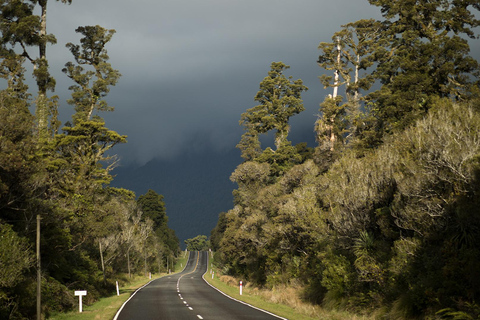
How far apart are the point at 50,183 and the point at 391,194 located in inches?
800

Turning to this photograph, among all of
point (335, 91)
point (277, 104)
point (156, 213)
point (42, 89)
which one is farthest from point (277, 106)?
point (156, 213)

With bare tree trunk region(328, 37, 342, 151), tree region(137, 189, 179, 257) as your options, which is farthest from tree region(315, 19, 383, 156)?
tree region(137, 189, 179, 257)

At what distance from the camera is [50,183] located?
2800 cm

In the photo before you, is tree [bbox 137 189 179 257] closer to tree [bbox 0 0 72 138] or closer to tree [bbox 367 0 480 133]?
tree [bbox 0 0 72 138]

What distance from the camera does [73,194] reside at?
3416 centimetres

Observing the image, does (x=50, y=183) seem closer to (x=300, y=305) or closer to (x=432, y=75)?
(x=300, y=305)

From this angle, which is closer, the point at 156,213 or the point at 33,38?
the point at 33,38

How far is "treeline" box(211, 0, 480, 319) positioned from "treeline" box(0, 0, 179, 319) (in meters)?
13.8

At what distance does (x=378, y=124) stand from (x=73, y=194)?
75.2 ft

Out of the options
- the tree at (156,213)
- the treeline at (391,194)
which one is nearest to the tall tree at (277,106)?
the treeline at (391,194)

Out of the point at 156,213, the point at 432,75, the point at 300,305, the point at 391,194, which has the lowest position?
the point at 300,305

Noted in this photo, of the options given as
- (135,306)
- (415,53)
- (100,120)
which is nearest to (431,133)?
(415,53)

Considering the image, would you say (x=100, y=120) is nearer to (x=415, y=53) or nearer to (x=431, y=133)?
(x=415, y=53)

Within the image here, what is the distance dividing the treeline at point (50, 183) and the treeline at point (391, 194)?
45.3ft
